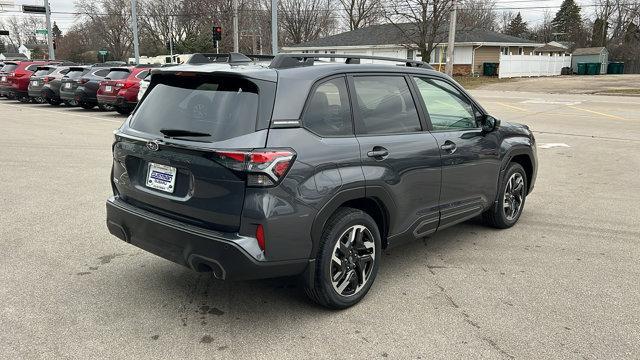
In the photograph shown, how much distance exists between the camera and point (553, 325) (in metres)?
3.63

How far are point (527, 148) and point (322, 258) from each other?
10.5ft

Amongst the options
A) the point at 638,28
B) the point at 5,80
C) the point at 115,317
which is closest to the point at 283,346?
the point at 115,317

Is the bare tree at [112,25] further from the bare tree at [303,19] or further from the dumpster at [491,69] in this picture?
the dumpster at [491,69]

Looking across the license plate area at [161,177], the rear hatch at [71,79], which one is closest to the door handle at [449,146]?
the license plate area at [161,177]

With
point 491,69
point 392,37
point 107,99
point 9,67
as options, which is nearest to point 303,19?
point 392,37

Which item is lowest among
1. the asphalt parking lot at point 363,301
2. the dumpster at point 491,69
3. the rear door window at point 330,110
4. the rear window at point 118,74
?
the asphalt parking lot at point 363,301

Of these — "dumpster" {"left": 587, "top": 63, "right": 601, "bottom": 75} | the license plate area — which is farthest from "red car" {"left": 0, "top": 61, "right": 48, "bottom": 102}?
"dumpster" {"left": 587, "top": 63, "right": 601, "bottom": 75}

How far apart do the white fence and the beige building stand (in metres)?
2.15

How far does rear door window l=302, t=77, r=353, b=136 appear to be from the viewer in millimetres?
3584

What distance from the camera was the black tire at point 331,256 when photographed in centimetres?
359

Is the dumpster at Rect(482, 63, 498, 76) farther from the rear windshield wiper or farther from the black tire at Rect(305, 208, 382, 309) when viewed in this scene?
the rear windshield wiper

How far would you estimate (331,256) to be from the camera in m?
3.62

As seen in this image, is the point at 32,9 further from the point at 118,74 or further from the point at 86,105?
the point at 118,74

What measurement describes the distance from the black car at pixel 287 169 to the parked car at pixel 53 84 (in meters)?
19.3
